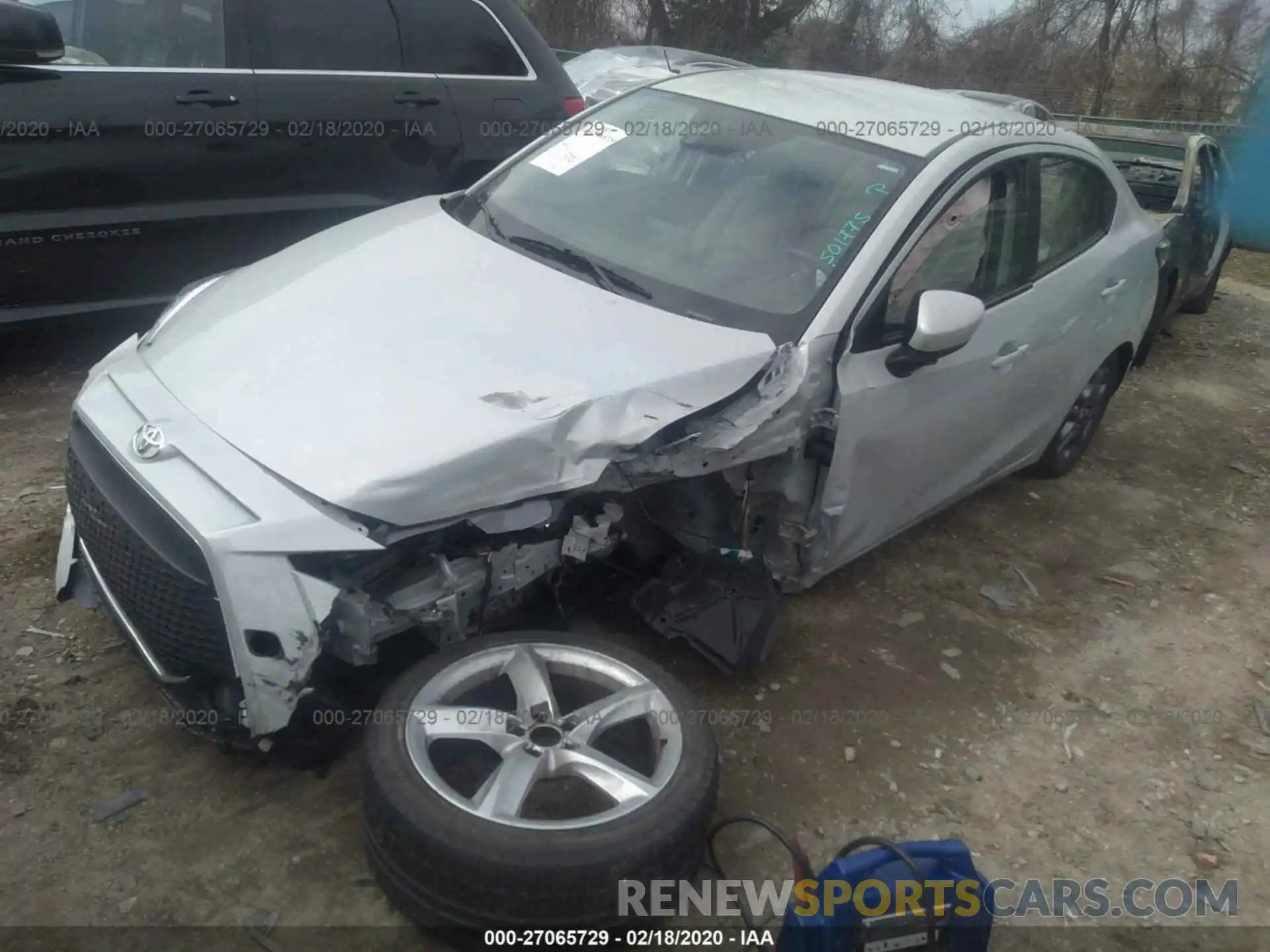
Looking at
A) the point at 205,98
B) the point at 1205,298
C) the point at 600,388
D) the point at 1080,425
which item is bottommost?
the point at 1205,298

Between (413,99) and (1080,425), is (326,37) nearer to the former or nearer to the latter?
(413,99)

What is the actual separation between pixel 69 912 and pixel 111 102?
3.27 m

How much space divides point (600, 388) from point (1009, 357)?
5.63 feet

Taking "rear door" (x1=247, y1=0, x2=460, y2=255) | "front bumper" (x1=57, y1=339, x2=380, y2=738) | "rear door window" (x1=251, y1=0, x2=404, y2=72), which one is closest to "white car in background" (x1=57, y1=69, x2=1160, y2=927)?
"front bumper" (x1=57, y1=339, x2=380, y2=738)

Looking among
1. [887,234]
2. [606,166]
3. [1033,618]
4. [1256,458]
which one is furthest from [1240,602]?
[606,166]

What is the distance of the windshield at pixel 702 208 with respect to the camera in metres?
2.99

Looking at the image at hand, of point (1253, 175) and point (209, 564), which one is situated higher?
point (209, 564)

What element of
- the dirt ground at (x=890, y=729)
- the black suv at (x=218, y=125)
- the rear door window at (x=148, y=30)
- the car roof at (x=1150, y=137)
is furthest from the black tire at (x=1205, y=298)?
the rear door window at (x=148, y=30)

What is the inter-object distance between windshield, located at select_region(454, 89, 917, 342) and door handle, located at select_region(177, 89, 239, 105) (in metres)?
1.57

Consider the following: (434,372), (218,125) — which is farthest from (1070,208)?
(218,125)

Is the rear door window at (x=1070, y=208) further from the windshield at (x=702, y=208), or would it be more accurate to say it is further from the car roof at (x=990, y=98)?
the windshield at (x=702, y=208)

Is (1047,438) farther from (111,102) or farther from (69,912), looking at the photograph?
(111,102)

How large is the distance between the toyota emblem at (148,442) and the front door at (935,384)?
173 cm

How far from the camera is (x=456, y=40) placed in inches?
205
